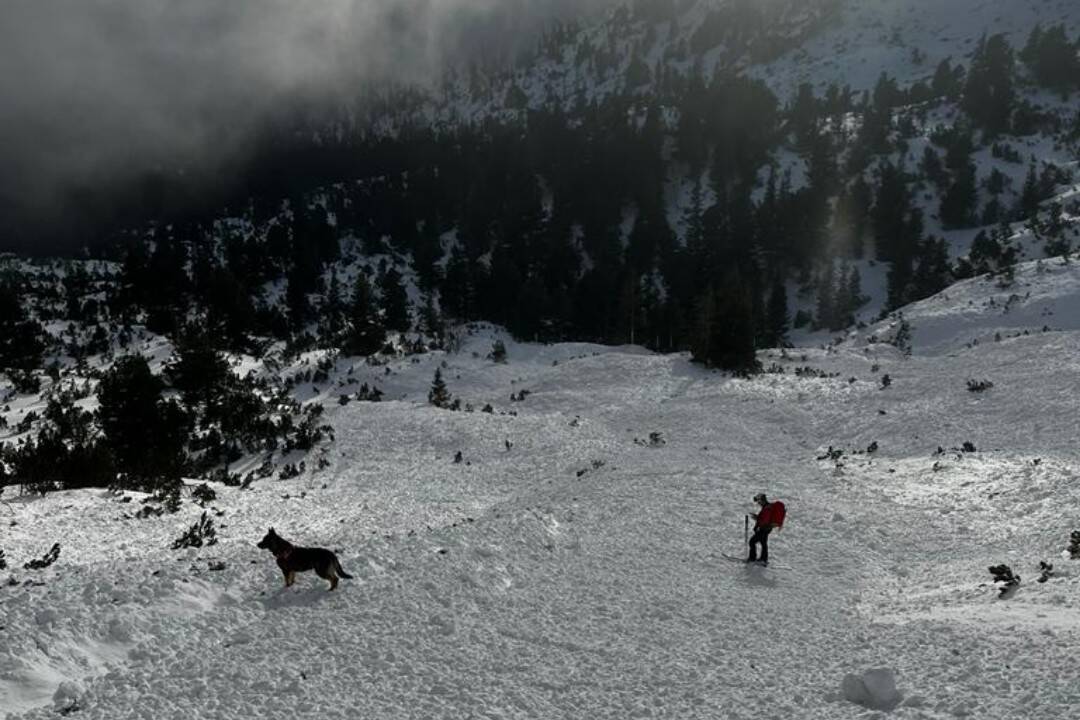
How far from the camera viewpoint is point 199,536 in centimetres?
1454

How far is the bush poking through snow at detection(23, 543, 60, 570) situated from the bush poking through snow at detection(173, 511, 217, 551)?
1.97 meters

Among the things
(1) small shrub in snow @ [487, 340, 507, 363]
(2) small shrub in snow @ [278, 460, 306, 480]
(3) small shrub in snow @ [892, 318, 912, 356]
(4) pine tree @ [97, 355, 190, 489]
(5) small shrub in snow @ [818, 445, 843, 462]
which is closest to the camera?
(2) small shrub in snow @ [278, 460, 306, 480]

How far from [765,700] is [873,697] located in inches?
46.2

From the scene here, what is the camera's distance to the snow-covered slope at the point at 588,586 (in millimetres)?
8023

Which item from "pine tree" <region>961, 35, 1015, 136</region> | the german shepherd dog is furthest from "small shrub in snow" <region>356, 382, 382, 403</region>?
"pine tree" <region>961, 35, 1015, 136</region>

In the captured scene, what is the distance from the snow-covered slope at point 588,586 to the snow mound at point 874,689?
0.13 meters

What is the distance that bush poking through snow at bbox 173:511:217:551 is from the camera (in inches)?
550

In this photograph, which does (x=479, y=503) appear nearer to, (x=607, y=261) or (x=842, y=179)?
(x=607, y=261)

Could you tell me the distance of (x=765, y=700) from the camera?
8.00 m

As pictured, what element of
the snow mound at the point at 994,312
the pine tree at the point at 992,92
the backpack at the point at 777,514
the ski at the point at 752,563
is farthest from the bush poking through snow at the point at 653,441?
the pine tree at the point at 992,92

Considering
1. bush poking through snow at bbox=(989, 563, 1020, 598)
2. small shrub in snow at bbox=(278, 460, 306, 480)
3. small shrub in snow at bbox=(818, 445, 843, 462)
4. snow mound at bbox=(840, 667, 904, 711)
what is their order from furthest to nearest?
small shrub in snow at bbox=(818, 445, 843, 462), small shrub in snow at bbox=(278, 460, 306, 480), bush poking through snow at bbox=(989, 563, 1020, 598), snow mound at bbox=(840, 667, 904, 711)

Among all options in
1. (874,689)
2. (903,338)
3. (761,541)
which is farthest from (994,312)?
(874,689)

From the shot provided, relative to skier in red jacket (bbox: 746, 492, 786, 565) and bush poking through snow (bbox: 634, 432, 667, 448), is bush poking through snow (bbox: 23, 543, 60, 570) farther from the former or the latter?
bush poking through snow (bbox: 634, 432, 667, 448)

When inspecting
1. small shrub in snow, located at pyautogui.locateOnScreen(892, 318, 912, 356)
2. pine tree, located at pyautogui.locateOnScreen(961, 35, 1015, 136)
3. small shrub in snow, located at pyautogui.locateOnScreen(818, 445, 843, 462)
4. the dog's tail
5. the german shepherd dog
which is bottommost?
small shrub in snow, located at pyautogui.locateOnScreen(818, 445, 843, 462)
